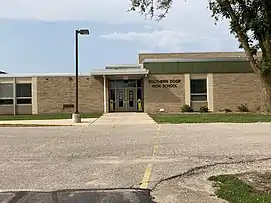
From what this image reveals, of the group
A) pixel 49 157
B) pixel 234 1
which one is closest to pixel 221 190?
pixel 49 157

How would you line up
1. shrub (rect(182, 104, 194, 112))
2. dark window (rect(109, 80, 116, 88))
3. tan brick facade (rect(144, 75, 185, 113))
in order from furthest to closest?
dark window (rect(109, 80, 116, 88)) < tan brick facade (rect(144, 75, 185, 113)) < shrub (rect(182, 104, 194, 112))

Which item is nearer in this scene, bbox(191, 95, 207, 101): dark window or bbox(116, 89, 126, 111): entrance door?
bbox(191, 95, 207, 101): dark window

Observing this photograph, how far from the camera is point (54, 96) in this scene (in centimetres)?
4431

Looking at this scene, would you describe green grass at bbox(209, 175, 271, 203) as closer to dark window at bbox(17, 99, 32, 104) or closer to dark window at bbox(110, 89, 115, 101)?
dark window at bbox(17, 99, 32, 104)

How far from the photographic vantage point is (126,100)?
4678cm

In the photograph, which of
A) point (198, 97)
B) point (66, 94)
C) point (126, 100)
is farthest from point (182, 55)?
point (66, 94)

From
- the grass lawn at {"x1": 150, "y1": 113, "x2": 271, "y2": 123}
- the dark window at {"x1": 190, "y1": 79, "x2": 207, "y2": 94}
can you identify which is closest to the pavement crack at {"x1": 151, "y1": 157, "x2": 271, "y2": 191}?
the grass lawn at {"x1": 150, "y1": 113, "x2": 271, "y2": 123}

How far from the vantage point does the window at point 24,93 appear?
148 feet

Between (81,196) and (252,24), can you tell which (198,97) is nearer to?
(252,24)

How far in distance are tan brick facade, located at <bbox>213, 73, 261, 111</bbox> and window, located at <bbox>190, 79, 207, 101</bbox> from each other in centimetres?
92

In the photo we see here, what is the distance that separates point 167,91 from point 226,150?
2982cm

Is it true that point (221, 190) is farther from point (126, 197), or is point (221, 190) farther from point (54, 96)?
point (54, 96)

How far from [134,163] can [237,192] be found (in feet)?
12.8

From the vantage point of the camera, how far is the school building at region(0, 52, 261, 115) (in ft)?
142
